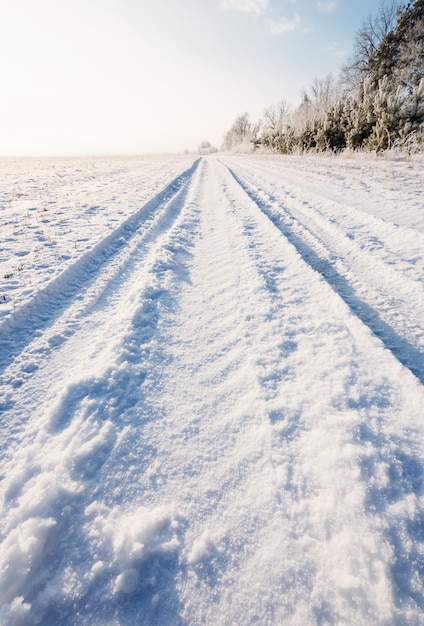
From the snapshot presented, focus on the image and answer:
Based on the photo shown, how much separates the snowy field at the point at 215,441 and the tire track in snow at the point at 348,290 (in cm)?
2

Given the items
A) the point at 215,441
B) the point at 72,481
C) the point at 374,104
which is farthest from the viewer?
the point at 374,104

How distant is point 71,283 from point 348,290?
3168 millimetres

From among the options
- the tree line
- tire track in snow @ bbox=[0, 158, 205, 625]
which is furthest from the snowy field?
the tree line

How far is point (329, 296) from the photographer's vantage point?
2.83 metres

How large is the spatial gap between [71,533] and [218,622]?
27.2 inches

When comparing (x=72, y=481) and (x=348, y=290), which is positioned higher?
(x=348, y=290)

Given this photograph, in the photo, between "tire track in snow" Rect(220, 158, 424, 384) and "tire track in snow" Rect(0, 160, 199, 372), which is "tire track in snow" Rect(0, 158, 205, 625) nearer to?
"tire track in snow" Rect(0, 160, 199, 372)

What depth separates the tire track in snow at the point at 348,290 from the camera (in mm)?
2121

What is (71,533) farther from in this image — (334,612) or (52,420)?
(334,612)

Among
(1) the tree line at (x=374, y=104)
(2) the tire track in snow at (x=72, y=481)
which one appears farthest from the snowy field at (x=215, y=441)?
(1) the tree line at (x=374, y=104)

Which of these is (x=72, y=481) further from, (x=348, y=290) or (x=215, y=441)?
(x=348, y=290)

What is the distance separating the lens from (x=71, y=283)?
344 centimetres

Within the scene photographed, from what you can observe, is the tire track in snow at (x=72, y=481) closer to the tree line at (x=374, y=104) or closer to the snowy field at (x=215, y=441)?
the snowy field at (x=215, y=441)

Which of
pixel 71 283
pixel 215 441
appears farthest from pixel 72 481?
pixel 71 283
